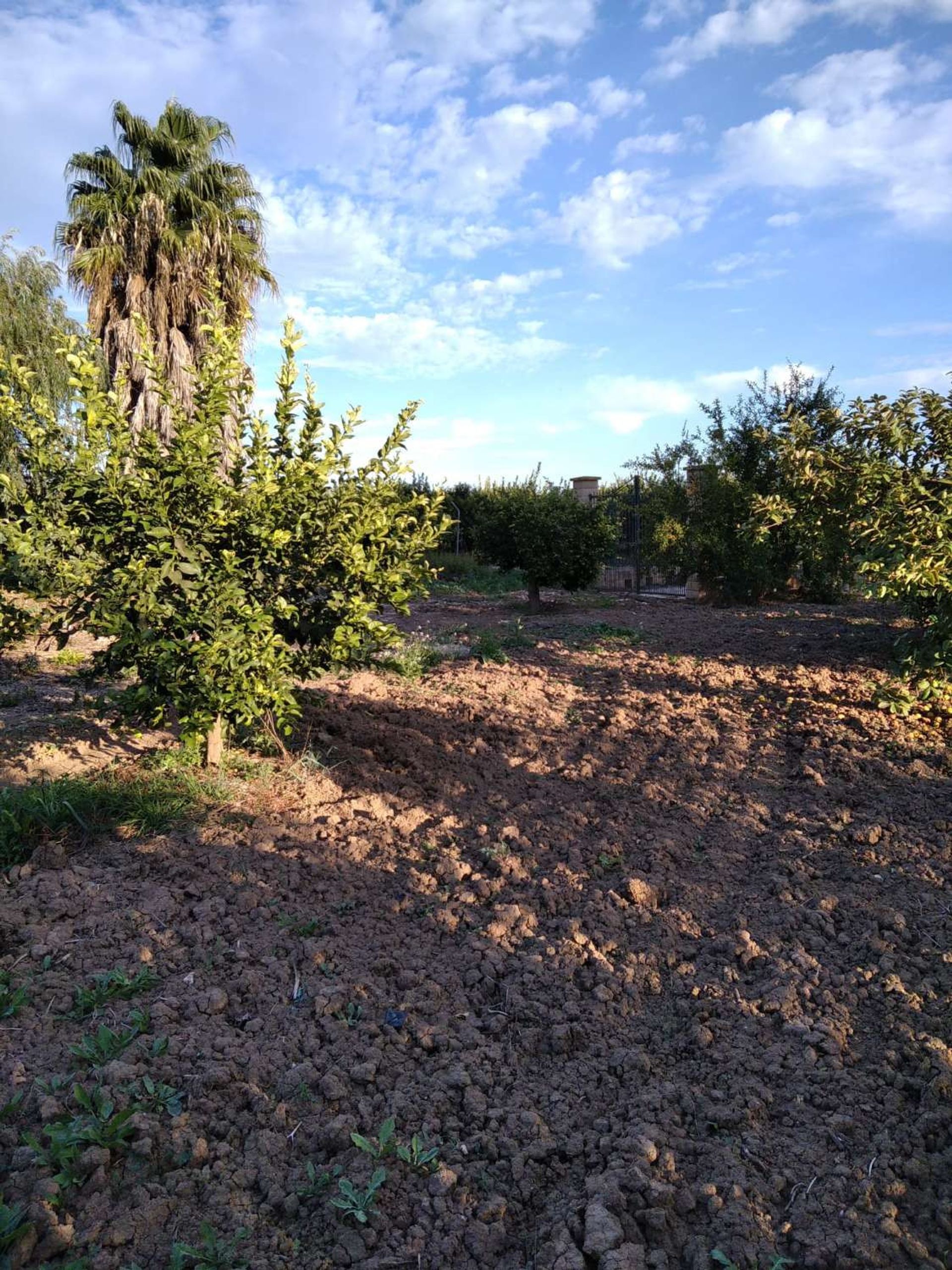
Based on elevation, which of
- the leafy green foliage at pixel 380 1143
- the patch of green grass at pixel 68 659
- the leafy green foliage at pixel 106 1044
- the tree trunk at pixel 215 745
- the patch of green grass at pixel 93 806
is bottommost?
the leafy green foliage at pixel 380 1143

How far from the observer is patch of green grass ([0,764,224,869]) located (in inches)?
158

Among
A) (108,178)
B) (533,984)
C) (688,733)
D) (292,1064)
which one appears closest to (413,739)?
(688,733)

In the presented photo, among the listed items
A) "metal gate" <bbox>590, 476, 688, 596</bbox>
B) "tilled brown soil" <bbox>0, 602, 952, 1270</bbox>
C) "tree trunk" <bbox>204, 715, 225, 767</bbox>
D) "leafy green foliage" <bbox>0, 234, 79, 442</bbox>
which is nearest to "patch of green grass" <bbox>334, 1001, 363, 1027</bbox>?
"tilled brown soil" <bbox>0, 602, 952, 1270</bbox>

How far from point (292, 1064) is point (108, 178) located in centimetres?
1821

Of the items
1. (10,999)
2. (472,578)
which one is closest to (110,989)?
(10,999)

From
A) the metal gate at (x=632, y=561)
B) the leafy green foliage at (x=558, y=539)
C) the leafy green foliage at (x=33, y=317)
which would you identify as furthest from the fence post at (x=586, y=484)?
the leafy green foliage at (x=33, y=317)

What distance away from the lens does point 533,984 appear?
3.14 metres

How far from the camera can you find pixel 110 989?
2.99 m

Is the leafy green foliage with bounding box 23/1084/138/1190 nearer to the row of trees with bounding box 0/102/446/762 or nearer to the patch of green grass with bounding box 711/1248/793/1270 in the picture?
the patch of green grass with bounding box 711/1248/793/1270

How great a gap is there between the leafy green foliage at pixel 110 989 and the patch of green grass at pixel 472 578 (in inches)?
416

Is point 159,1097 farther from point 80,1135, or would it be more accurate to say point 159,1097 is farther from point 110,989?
point 110,989

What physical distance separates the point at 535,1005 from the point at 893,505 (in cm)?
415

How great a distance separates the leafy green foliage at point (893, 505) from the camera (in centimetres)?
536

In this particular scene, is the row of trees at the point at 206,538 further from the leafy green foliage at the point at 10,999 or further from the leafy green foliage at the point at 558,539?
the leafy green foliage at the point at 558,539
